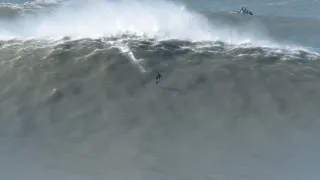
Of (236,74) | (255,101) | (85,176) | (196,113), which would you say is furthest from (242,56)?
(85,176)

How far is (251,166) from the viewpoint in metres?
18.6

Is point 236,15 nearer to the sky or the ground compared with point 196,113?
nearer to the sky

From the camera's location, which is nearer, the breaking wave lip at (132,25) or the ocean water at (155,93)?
the ocean water at (155,93)

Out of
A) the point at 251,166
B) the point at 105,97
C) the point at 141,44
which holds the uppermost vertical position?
the point at 141,44

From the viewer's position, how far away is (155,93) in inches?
938

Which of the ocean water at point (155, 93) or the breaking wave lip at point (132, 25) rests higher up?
the breaking wave lip at point (132, 25)

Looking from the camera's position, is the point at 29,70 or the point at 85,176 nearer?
the point at 85,176

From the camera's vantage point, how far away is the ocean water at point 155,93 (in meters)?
18.9

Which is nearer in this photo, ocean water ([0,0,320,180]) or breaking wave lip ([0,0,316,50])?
ocean water ([0,0,320,180])

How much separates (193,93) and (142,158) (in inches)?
227

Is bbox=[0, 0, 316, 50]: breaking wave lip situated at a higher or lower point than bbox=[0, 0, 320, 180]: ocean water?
higher

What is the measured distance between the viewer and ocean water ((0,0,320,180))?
1888 centimetres

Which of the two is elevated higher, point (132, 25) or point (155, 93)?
point (132, 25)

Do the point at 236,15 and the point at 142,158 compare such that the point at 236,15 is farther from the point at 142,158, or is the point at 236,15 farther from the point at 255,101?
the point at 142,158
